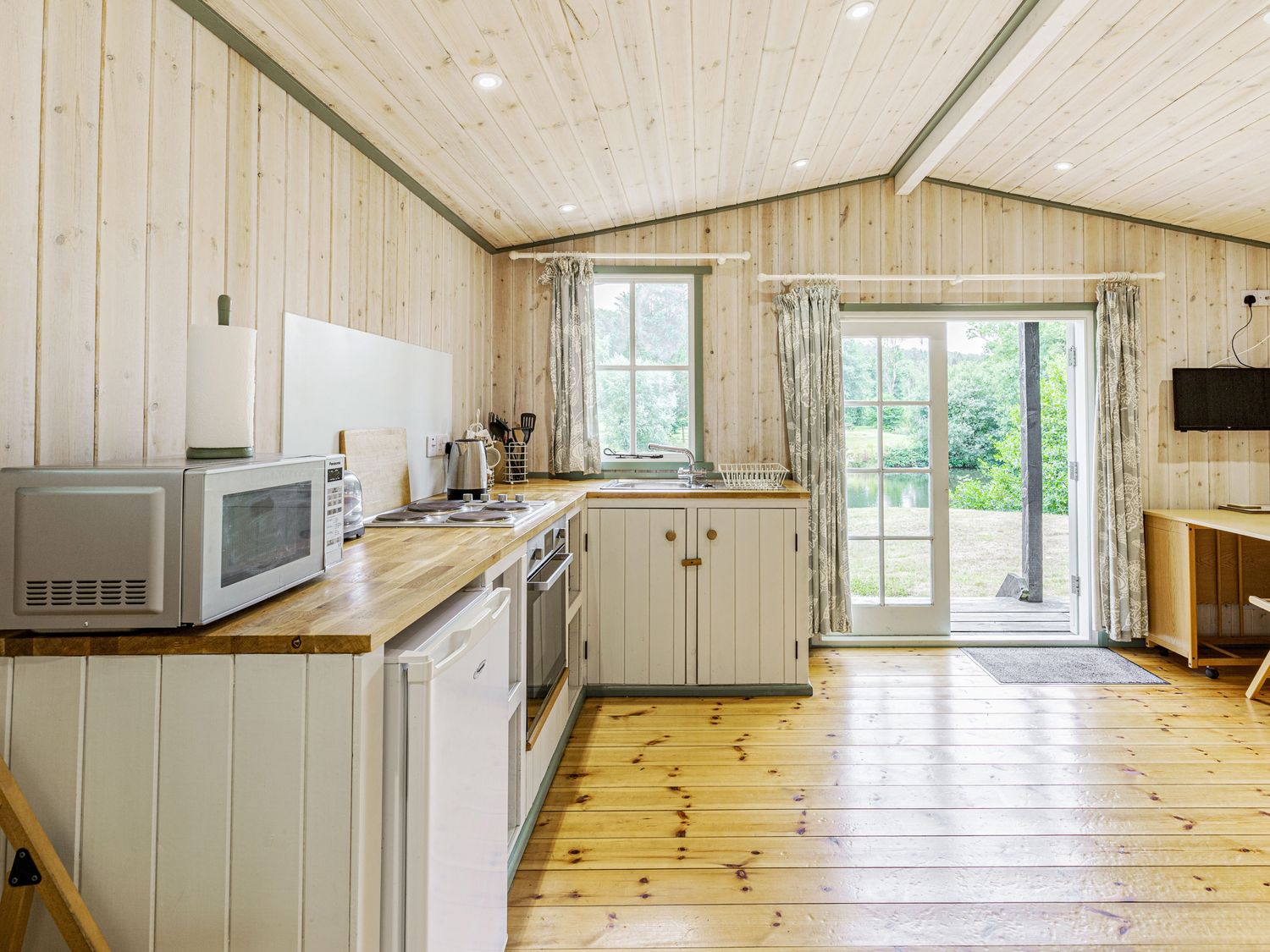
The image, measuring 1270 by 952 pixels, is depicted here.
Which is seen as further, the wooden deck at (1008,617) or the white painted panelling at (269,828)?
the wooden deck at (1008,617)

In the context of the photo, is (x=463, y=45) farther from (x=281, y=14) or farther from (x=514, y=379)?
(x=514, y=379)

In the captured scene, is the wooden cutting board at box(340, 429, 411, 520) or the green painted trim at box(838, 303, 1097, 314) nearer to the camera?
the wooden cutting board at box(340, 429, 411, 520)

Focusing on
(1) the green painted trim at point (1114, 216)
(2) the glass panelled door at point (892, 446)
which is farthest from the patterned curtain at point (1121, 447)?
(2) the glass panelled door at point (892, 446)

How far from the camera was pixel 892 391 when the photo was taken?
154 inches

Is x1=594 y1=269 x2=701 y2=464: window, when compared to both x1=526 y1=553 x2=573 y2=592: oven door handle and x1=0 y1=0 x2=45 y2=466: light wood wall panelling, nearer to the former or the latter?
x1=526 y1=553 x2=573 y2=592: oven door handle

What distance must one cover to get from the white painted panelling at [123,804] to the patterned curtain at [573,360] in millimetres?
2860

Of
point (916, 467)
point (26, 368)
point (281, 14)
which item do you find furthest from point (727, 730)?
point (281, 14)

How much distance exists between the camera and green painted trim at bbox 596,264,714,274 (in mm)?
3857

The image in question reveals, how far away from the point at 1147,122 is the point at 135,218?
367cm

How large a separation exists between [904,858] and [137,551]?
2015 millimetres

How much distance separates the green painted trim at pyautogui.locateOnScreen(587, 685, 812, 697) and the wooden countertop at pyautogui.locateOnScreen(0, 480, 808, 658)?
157cm

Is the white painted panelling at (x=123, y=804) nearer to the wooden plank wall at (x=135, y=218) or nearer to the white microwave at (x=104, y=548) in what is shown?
the white microwave at (x=104, y=548)

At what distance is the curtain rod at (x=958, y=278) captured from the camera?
3.79 meters

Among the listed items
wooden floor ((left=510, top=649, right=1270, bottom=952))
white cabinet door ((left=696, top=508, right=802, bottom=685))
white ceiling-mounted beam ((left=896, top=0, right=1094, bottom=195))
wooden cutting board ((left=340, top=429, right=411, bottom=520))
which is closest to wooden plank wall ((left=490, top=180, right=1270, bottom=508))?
white ceiling-mounted beam ((left=896, top=0, right=1094, bottom=195))
